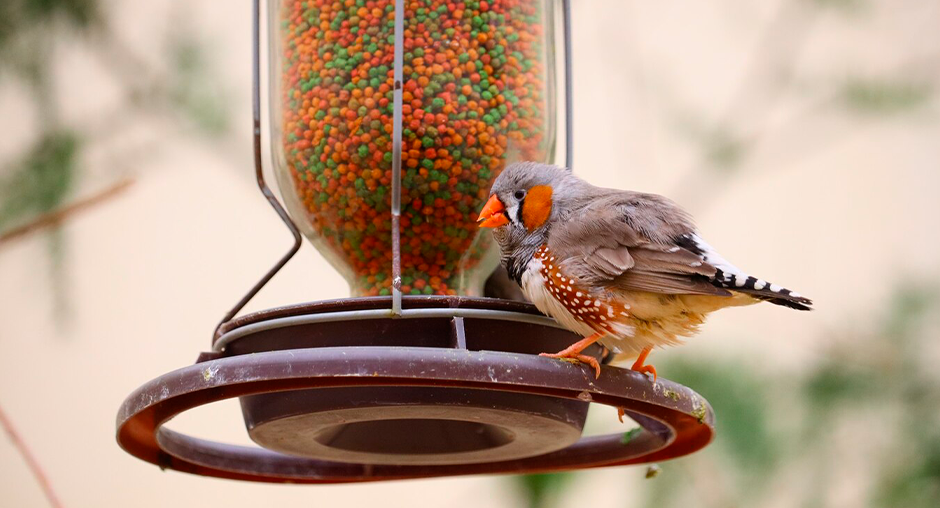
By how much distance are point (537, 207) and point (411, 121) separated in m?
0.40

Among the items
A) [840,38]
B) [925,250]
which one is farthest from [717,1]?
[925,250]

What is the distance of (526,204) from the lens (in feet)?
9.60

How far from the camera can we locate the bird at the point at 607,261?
109 inches

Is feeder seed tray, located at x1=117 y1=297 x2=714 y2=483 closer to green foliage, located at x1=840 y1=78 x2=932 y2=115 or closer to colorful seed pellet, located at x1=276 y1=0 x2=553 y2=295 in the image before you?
colorful seed pellet, located at x1=276 y1=0 x2=553 y2=295

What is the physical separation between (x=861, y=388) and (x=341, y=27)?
253cm

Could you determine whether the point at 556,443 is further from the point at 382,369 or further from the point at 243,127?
the point at 243,127

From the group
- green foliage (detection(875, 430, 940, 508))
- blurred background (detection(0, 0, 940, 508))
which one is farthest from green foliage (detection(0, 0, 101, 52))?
green foliage (detection(875, 430, 940, 508))

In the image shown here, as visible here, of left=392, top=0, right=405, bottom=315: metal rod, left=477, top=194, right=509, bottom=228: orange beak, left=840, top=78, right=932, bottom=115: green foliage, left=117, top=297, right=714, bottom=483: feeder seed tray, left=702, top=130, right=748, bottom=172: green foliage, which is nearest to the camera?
left=117, top=297, right=714, bottom=483: feeder seed tray

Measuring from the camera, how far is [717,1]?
248 inches

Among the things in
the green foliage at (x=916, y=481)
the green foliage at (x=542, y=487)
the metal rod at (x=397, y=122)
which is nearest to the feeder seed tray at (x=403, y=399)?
the metal rod at (x=397, y=122)

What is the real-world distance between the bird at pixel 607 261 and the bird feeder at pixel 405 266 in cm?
12

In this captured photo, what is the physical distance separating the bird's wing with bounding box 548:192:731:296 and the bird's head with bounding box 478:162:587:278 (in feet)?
0.16

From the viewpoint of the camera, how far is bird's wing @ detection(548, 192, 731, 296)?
2.78 meters

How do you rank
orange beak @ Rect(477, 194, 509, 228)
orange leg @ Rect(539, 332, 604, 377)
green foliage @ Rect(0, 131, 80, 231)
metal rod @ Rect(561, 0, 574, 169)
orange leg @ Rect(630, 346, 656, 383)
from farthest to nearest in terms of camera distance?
green foliage @ Rect(0, 131, 80, 231)
metal rod @ Rect(561, 0, 574, 169)
orange leg @ Rect(630, 346, 656, 383)
orange beak @ Rect(477, 194, 509, 228)
orange leg @ Rect(539, 332, 604, 377)
